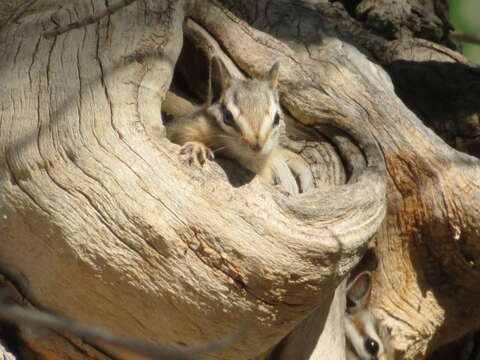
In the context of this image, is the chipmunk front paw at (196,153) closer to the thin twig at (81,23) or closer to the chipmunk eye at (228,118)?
the chipmunk eye at (228,118)

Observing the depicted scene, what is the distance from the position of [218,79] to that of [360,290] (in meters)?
1.42

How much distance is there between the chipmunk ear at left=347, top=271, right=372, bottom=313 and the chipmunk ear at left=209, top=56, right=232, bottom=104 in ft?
4.24

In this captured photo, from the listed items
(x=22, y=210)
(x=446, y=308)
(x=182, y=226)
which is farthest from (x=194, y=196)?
(x=446, y=308)

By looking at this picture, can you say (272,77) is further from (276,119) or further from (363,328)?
(363,328)

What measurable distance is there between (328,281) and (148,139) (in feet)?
2.91

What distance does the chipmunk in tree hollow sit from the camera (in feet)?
8.71

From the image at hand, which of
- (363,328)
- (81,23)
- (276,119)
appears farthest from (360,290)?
(81,23)

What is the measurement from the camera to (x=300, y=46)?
12.5 feet

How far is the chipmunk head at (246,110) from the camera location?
8.70ft

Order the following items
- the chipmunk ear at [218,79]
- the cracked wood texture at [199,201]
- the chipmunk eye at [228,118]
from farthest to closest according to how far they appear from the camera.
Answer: the chipmunk ear at [218,79], the chipmunk eye at [228,118], the cracked wood texture at [199,201]

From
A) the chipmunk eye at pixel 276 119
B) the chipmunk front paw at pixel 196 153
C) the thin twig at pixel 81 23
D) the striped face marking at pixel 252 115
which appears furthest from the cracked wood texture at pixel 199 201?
the thin twig at pixel 81 23

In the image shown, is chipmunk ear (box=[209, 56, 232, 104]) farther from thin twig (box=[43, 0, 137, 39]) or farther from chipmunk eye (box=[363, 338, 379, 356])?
chipmunk eye (box=[363, 338, 379, 356])

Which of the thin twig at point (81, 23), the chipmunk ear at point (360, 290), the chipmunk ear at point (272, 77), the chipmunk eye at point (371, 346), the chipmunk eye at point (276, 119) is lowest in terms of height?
the chipmunk eye at point (371, 346)

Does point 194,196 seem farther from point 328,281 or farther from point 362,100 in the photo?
point 362,100
